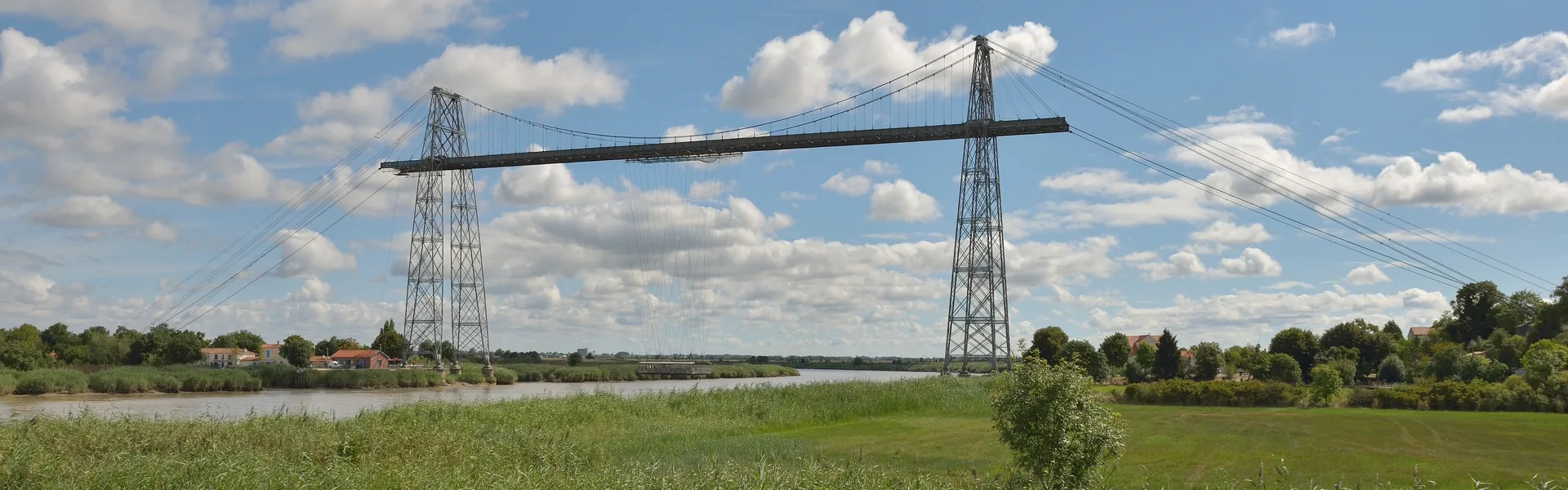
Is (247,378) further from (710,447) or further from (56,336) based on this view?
(56,336)

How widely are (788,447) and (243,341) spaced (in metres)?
100

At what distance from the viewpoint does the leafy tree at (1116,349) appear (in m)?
72.0

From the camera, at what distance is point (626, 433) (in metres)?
24.2

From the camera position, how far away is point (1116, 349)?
72438 millimetres

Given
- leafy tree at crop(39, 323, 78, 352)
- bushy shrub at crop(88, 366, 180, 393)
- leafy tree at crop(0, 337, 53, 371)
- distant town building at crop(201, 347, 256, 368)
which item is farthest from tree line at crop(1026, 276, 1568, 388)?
leafy tree at crop(39, 323, 78, 352)

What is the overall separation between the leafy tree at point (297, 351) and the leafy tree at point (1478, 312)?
87.5 metres

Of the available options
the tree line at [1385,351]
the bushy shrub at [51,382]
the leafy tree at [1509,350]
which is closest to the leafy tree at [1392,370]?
the tree line at [1385,351]

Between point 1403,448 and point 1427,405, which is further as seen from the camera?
point 1427,405

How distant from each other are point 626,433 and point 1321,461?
14.8 m

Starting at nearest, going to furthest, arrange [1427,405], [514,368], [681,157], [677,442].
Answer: [677,442] < [1427,405] < [681,157] < [514,368]

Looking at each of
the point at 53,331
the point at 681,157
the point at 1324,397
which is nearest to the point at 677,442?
the point at 1324,397

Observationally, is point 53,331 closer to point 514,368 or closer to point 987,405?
point 514,368

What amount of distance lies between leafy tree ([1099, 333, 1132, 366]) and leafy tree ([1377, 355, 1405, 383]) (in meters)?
19.1

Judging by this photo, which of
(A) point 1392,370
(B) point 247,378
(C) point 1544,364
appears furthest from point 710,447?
(A) point 1392,370
